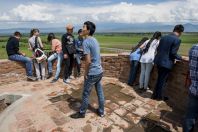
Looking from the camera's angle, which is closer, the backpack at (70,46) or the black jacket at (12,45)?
the backpack at (70,46)

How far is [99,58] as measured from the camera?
13.2 feet

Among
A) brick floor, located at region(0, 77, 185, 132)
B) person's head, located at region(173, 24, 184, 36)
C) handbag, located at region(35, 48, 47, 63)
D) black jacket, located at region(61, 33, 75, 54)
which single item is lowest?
brick floor, located at region(0, 77, 185, 132)

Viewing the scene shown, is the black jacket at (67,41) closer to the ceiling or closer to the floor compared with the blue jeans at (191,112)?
closer to the ceiling

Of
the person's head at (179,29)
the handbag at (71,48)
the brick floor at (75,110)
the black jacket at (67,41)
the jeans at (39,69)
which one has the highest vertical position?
the person's head at (179,29)

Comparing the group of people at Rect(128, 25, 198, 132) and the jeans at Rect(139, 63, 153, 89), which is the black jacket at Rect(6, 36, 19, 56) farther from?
the jeans at Rect(139, 63, 153, 89)

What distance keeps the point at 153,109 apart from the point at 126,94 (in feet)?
3.43

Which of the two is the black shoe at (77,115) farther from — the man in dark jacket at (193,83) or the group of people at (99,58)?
the man in dark jacket at (193,83)

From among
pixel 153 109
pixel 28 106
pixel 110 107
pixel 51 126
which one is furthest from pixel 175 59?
pixel 28 106

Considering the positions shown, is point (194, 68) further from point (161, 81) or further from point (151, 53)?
point (151, 53)

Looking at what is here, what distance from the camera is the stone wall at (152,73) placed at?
202 inches

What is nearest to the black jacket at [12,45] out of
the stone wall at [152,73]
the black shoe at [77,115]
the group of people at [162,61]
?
the stone wall at [152,73]

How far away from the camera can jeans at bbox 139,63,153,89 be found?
5.78 m

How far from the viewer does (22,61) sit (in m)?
6.81

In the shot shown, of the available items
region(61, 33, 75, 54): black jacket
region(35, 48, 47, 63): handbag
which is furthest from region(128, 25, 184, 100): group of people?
region(35, 48, 47, 63): handbag
